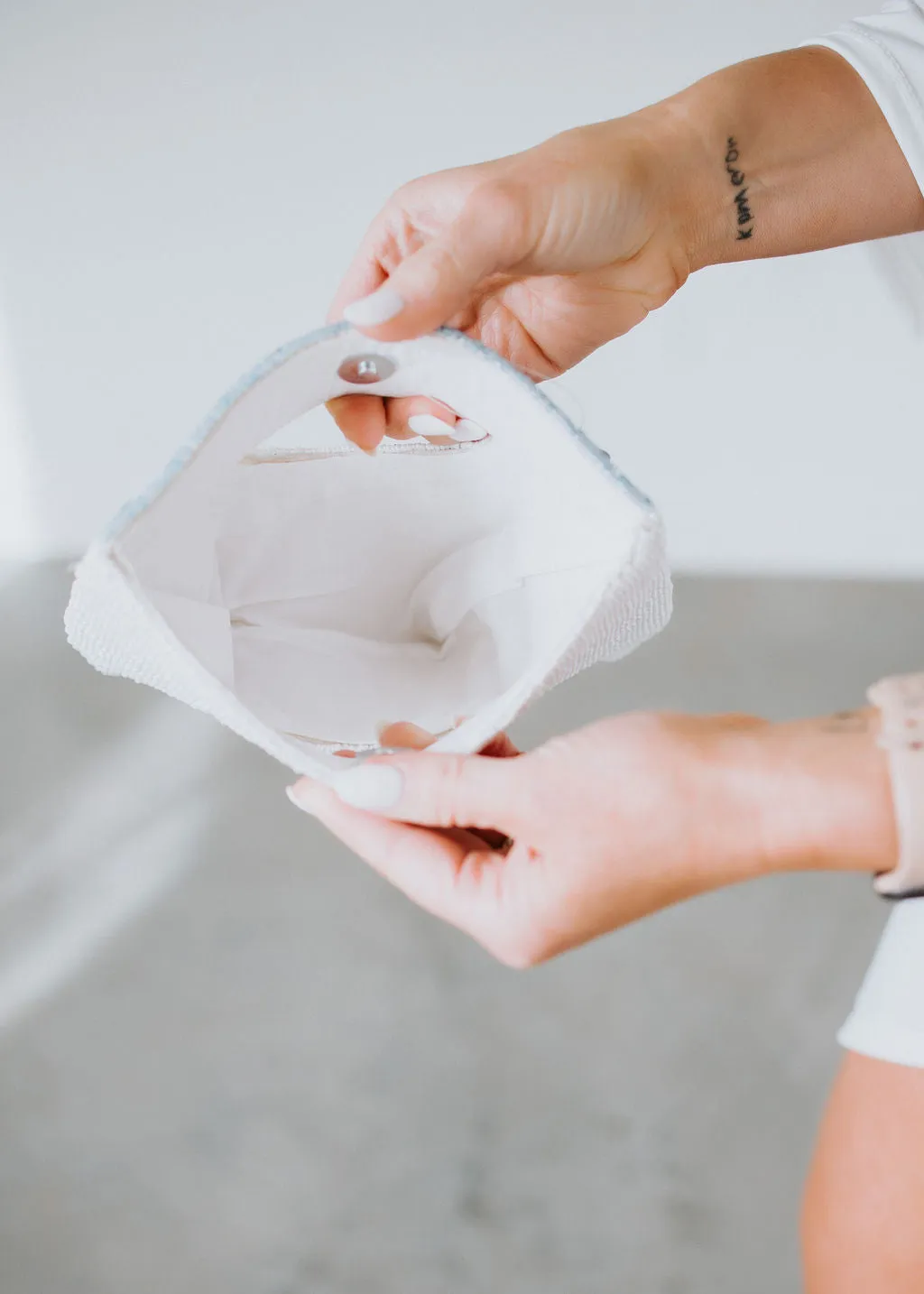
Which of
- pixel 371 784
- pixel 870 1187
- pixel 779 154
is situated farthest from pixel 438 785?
pixel 779 154

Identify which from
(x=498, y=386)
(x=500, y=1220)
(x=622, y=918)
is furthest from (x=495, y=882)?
(x=500, y=1220)

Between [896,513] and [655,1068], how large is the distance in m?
0.57

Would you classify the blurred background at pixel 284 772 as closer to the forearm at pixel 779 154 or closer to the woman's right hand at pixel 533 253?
the forearm at pixel 779 154

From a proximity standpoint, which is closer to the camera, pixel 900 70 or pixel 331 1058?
pixel 900 70

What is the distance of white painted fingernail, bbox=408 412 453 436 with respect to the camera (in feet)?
1.64

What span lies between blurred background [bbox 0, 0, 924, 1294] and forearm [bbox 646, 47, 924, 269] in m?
0.09

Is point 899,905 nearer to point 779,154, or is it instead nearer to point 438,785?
point 438,785

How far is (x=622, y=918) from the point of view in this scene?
0.46m

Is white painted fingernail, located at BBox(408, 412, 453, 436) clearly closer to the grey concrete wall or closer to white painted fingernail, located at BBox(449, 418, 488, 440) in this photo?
white painted fingernail, located at BBox(449, 418, 488, 440)

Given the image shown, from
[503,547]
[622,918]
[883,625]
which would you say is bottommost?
[883,625]

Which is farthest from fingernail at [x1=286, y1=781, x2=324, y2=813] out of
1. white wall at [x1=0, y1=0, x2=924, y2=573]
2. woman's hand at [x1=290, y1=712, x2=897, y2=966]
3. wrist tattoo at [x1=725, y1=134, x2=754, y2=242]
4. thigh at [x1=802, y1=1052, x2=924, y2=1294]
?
white wall at [x1=0, y1=0, x2=924, y2=573]

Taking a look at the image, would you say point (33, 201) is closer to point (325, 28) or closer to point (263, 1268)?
point (325, 28)

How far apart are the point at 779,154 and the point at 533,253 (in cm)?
18

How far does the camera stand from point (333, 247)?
3.12 feet
